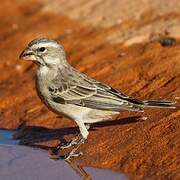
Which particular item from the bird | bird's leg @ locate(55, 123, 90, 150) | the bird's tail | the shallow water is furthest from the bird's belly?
the shallow water

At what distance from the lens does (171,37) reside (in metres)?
12.5

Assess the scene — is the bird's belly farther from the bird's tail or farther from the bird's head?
the bird's head

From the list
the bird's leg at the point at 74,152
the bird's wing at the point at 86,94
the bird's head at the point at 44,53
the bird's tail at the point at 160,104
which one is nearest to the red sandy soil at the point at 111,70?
the bird's leg at the point at 74,152

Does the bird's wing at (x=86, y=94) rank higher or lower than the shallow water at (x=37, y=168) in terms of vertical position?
higher

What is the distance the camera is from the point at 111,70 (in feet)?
39.5

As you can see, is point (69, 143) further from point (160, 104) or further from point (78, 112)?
point (160, 104)

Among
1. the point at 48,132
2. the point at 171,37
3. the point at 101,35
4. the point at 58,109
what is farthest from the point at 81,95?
the point at 101,35

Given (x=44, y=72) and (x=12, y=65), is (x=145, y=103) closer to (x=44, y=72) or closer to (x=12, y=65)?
(x=44, y=72)

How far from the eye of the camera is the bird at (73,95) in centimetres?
952

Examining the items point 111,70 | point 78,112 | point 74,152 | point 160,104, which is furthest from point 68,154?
point 111,70

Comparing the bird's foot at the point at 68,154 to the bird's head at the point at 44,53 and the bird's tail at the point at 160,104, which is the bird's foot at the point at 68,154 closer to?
the bird's tail at the point at 160,104

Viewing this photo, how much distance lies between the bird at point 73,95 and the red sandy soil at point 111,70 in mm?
341

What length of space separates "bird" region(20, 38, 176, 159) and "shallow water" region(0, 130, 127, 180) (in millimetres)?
307

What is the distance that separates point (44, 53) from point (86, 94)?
2.95ft
